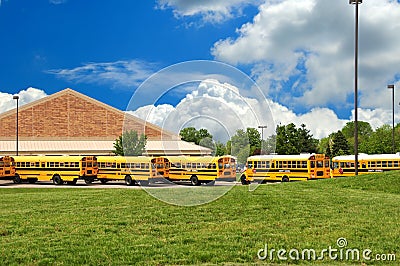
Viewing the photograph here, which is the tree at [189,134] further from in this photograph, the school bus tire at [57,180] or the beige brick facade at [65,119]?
the beige brick facade at [65,119]

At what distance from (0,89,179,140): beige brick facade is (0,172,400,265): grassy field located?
181ft

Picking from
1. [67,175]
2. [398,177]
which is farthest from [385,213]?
[67,175]

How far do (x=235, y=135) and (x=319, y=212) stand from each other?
4.85 metres

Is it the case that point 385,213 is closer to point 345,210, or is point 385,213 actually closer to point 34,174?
point 345,210

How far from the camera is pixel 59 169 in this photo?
38281mm

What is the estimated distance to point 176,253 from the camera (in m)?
8.88

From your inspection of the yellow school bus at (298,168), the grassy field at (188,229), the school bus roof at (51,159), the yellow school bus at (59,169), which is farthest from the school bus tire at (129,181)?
the grassy field at (188,229)

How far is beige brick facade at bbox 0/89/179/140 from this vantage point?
2687 inches

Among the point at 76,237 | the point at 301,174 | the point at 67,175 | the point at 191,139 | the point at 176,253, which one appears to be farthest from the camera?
the point at 67,175

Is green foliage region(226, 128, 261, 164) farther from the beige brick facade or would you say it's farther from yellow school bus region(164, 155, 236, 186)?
the beige brick facade

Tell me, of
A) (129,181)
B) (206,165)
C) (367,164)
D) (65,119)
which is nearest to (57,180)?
(129,181)

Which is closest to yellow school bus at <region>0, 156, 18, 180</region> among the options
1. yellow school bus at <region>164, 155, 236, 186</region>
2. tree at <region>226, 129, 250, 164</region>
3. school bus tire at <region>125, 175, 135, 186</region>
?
school bus tire at <region>125, 175, 135, 186</region>

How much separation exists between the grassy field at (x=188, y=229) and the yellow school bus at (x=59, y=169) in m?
21.9

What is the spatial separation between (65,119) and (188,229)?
207 feet
